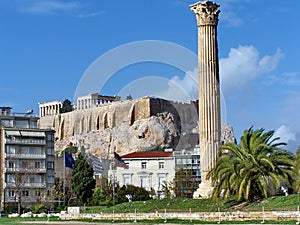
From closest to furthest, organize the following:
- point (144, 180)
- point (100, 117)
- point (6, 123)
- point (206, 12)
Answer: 1. point (206, 12)
2. point (6, 123)
3. point (144, 180)
4. point (100, 117)

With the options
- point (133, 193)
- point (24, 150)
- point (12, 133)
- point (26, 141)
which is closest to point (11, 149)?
point (24, 150)

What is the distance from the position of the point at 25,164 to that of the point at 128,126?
297 feet

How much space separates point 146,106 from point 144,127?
817 cm

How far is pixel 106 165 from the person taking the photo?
116 m

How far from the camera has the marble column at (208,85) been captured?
153ft

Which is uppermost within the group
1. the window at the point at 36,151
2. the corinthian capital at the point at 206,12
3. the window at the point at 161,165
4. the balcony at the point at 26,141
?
the corinthian capital at the point at 206,12

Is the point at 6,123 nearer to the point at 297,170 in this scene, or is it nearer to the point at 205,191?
the point at 205,191

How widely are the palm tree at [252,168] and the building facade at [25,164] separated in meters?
38.9

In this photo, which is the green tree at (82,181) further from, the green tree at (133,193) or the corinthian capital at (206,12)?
the corinthian capital at (206,12)

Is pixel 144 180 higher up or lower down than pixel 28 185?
higher up

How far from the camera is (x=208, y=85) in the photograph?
1864 inches

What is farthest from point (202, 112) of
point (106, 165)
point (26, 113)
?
point (106, 165)

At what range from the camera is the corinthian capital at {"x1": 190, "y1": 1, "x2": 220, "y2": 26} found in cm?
4749

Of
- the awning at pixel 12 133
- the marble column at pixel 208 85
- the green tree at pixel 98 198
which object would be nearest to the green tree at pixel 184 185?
the green tree at pixel 98 198
